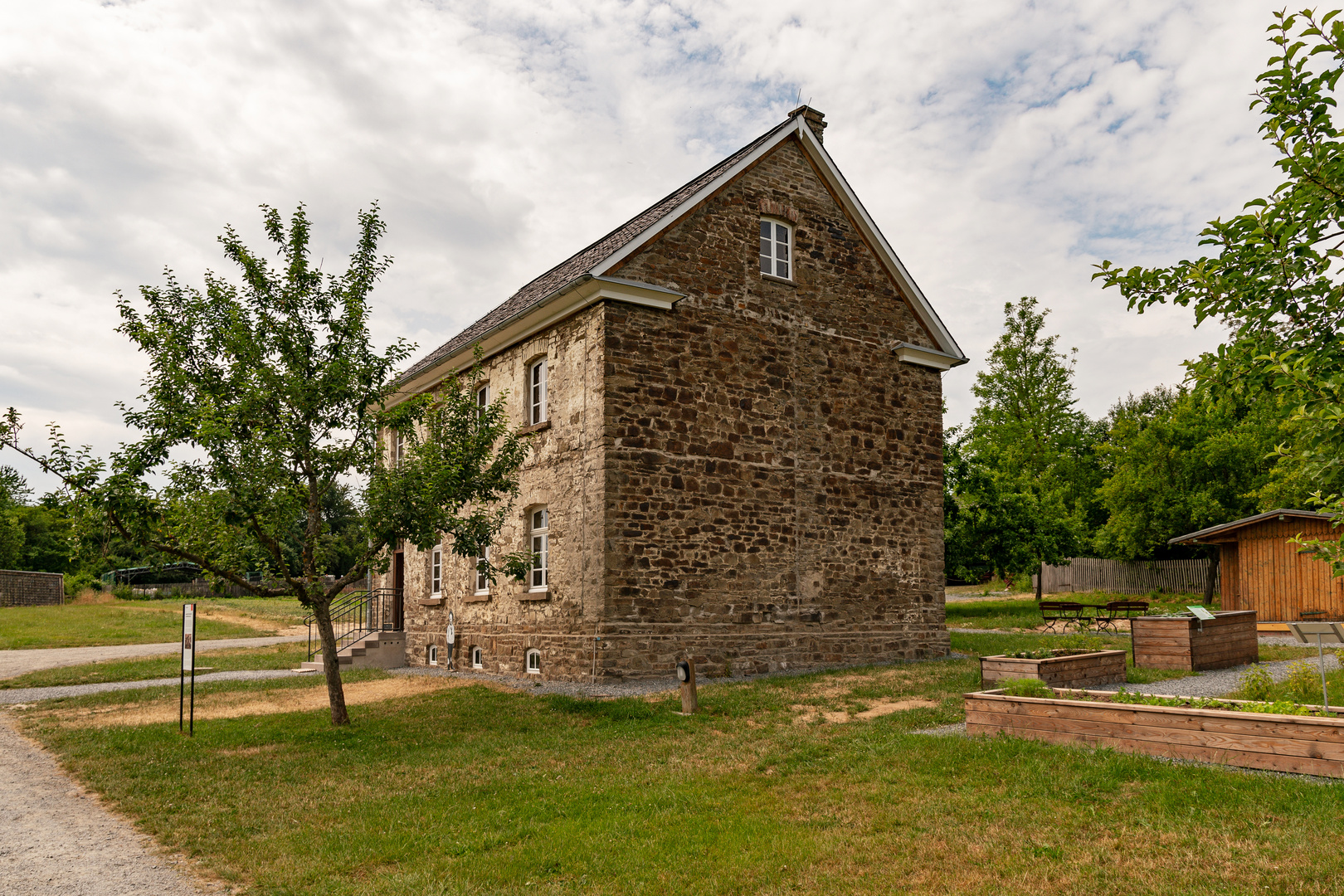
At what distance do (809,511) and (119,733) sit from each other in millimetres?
11988

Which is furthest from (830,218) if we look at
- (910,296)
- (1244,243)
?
(1244,243)

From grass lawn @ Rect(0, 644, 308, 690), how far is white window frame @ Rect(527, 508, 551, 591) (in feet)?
29.1

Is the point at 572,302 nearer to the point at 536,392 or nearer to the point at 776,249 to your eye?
the point at 536,392

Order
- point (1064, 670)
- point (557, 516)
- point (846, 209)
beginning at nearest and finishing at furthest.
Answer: point (1064, 670) → point (557, 516) → point (846, 209)

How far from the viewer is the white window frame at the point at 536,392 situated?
57.9 feet

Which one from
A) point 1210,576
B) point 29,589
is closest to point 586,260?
point 1210,576

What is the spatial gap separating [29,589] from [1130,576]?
2088 inches

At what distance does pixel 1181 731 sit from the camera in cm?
779

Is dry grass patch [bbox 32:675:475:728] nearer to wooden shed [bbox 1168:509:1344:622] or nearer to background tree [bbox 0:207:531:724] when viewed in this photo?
background tree [bbox 0:207:531:724]

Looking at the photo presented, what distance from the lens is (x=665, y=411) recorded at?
1625cm

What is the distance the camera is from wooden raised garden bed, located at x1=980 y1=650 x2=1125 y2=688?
11.8 metres

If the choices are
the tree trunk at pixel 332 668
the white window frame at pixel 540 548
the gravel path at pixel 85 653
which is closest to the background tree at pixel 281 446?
the tree trunk at pixel 332 668

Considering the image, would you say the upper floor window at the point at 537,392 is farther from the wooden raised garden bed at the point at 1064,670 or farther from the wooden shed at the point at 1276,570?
the wooden shed at the point at 1276,570

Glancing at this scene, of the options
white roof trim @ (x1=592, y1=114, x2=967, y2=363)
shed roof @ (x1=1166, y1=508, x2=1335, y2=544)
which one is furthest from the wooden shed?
white roof trim @ (x1=592, y1=114, x2=967, y2=363)
